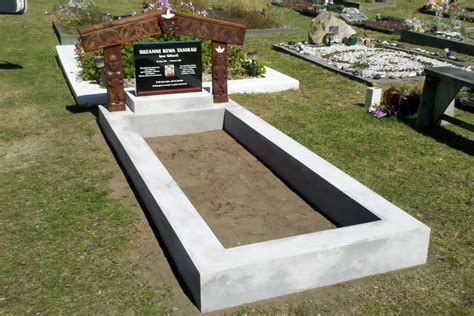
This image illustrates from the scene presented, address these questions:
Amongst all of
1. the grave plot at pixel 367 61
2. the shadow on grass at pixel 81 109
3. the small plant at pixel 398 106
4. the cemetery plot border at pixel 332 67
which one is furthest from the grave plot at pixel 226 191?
the grave plot at pixel 367 61

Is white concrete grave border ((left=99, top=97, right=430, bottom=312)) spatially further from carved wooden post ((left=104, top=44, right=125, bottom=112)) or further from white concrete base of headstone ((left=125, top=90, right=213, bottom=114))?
carved wooden post ((left=104, top=44, right=125, bottom=112))

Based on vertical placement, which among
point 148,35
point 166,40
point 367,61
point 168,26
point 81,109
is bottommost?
point 81,109

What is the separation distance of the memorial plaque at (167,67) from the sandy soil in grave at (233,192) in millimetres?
953

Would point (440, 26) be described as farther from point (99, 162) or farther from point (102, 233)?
point (102, 233)

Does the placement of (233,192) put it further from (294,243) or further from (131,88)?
(131,88)

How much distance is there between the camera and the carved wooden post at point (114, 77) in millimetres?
8156

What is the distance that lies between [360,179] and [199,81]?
342 cm

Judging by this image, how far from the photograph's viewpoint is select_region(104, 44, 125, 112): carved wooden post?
8.16 meters

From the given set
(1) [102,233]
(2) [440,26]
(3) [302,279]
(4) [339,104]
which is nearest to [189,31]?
(4) [339,104]

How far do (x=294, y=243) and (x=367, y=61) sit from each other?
9714mm

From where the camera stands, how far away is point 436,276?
4773mm

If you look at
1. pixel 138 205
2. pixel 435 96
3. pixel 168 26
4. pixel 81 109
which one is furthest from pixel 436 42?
pixel 138 205

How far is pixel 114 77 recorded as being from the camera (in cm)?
829

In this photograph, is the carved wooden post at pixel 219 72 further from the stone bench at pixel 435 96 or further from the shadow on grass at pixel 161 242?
the stone bench at pixel 435 96
